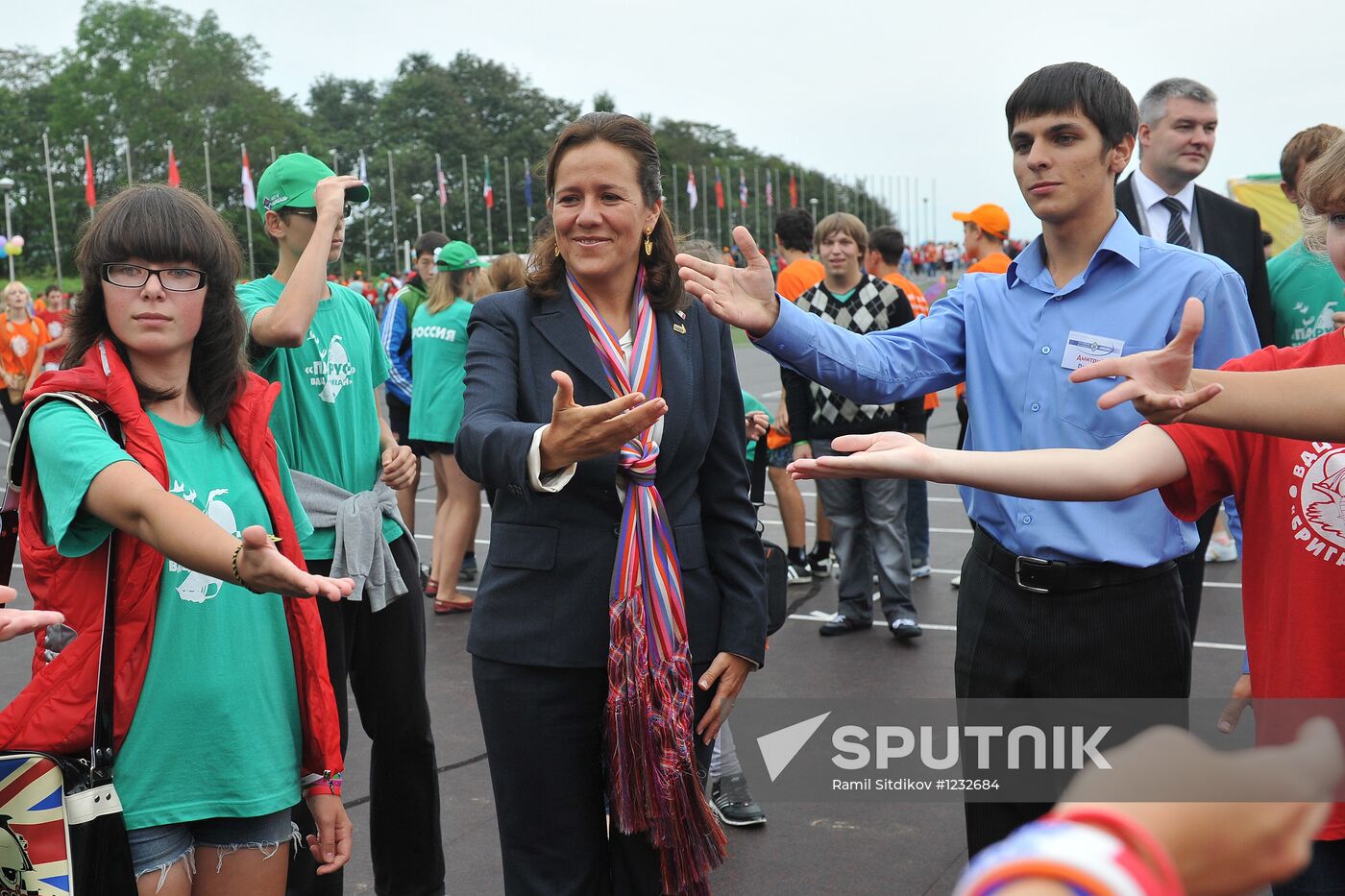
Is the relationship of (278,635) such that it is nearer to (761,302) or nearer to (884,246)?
(761,302)

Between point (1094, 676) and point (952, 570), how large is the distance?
606 centimetres

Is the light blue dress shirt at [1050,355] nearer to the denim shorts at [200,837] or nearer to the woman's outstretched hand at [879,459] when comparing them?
the woman's outstretched hand at [879,459]

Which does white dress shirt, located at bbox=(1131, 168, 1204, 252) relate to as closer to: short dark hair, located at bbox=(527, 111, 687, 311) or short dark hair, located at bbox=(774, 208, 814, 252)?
short dark hair, located at bbox=(527, 111, 687, 311)

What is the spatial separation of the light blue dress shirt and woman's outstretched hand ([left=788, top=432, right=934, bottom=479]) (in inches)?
25.3

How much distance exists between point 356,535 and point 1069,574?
6.66 feet

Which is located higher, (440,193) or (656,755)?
(440,193)

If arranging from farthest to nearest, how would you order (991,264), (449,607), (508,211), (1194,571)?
(508,211), (991,264), (449,607), (1194,571)

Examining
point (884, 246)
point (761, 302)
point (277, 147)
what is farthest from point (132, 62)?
point (761, 302)

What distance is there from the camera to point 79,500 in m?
2.18

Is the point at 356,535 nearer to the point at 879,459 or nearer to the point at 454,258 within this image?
the point at 879,459

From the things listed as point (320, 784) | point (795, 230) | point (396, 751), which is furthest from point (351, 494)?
point (795, 230)

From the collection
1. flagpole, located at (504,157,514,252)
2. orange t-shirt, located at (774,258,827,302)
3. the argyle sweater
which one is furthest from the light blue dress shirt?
flagpole, located at (504,157,514,252)

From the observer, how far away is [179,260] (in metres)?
2.54

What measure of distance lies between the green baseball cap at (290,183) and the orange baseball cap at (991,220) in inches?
219
